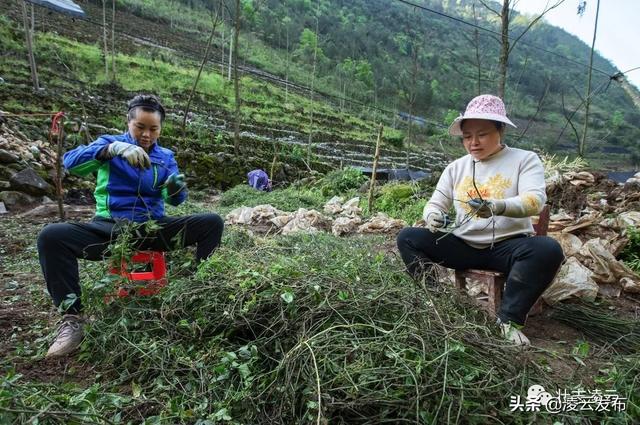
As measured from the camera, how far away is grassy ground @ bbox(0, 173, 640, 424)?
1170 mm

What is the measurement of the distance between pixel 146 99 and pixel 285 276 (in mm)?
1192

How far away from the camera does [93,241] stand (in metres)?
1.93

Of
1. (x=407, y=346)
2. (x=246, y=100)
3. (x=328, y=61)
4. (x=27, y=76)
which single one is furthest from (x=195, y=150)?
(x=328, y=61)

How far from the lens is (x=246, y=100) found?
23141 mm

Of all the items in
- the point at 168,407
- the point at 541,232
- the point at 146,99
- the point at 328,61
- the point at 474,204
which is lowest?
the point at 168,407

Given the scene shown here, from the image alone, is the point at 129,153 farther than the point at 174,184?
No

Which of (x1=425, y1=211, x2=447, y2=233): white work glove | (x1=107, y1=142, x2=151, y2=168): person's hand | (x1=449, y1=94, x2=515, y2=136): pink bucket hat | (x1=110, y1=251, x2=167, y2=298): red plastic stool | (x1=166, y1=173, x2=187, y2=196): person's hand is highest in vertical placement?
(x1=449, y1=94, x2=515, y2=136): pink bucket hat

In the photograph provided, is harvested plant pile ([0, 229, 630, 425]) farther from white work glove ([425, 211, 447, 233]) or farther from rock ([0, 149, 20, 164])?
rock ([0, 149, 20, 164])

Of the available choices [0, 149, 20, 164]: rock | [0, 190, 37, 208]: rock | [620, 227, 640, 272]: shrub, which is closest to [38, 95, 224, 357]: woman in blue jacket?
[620, 227, 640, 272]: shrub

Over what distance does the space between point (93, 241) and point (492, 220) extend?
1875 millimetres

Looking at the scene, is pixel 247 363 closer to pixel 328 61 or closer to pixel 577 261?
pixel 577 261

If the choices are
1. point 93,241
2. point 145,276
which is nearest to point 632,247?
point 145,276

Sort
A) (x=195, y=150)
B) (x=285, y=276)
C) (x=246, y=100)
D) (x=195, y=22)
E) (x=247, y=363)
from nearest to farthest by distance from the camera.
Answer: (x=247, y=363)
(x=285, y=276)
(x=195, y=150)
(x=246, y=100)
(x=195, y=22)

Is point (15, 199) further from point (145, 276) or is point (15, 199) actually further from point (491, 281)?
point (491, 281)
